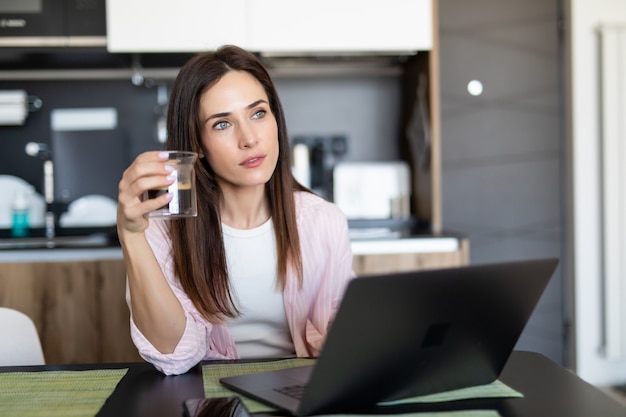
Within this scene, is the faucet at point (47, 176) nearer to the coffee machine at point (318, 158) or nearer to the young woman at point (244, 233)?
the coffee machine at point (318, 158)

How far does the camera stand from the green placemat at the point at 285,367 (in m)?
0.98

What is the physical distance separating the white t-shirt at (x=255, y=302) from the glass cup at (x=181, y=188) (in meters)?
0.48

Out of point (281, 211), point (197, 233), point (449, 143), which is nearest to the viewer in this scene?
point (197, 233)

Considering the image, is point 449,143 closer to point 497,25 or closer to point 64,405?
point 497,25

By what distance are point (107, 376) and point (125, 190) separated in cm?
29

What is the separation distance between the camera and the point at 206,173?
168 centimetres

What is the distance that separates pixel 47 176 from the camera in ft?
11.3

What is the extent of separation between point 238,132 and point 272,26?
1.69 meters

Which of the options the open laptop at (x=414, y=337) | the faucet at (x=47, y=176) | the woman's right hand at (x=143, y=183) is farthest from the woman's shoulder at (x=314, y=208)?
the faucet at (x=47, y=176)

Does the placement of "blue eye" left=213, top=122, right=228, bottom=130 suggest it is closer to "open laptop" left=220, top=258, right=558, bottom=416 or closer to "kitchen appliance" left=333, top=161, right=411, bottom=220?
"open laptop" left=220, top=258, right=558, bottom=416

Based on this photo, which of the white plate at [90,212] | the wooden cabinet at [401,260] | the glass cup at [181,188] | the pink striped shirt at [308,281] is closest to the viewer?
the glass cup at [181,188]

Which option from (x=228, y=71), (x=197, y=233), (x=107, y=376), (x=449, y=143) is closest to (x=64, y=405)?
(x=107, y=376)

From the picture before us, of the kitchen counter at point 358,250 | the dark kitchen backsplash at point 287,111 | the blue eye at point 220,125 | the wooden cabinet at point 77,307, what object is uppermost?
the dark kitchen backsplash at point 287,111

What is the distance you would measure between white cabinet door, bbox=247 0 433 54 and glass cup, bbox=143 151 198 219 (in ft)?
6.89
